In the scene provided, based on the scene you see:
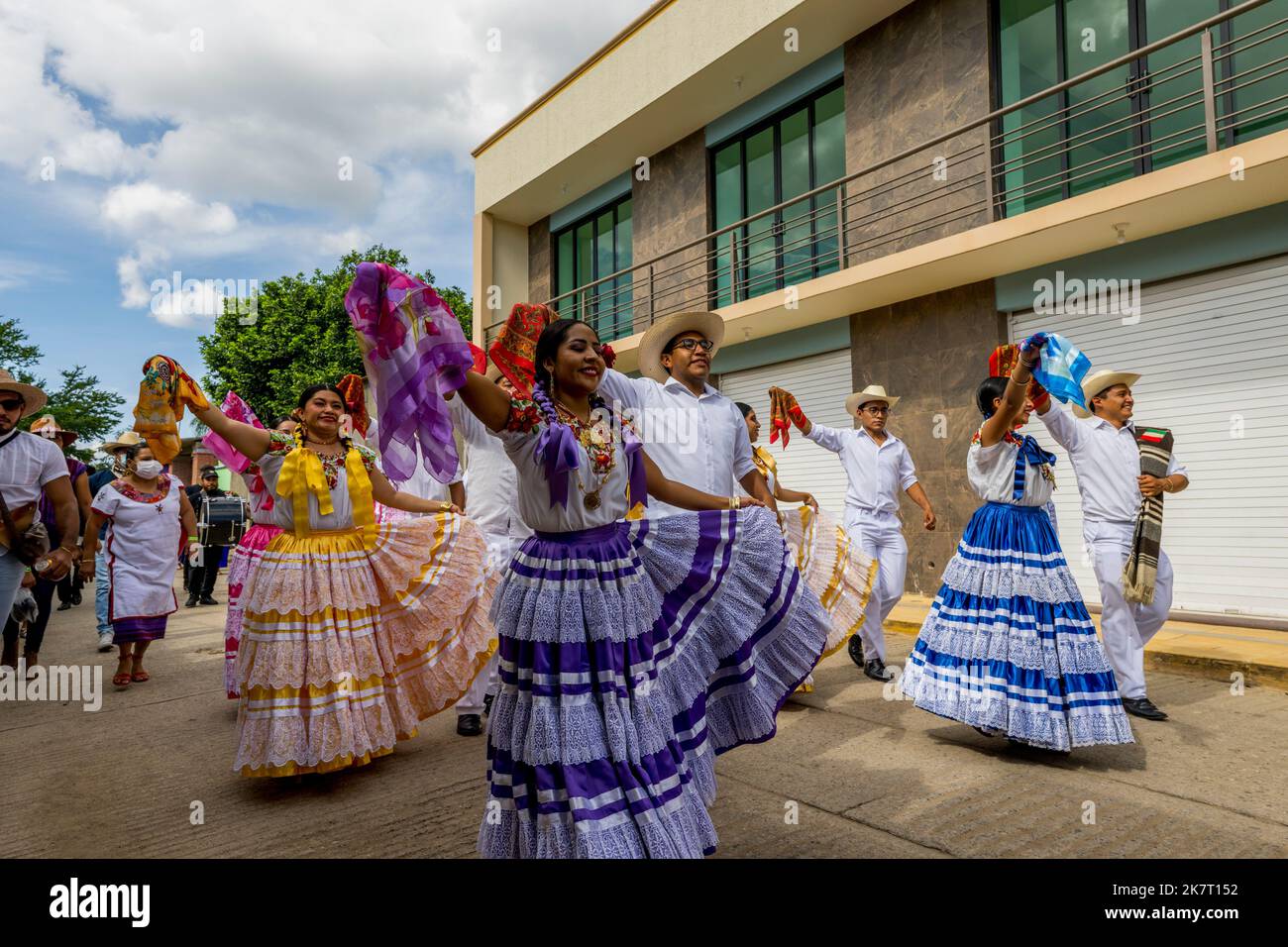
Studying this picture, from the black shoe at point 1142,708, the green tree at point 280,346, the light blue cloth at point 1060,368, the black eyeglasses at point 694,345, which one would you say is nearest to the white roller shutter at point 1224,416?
the black shoe at point 1142,708

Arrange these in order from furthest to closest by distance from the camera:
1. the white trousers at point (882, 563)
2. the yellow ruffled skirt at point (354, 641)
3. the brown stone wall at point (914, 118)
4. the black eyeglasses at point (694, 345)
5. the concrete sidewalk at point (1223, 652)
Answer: the brown stone wall at point (914, 118)
the white trousers at point (882, 563)
the concrete sidewalk at point (1223, 652)
the black eyeglasses at point (694, 345)
the yellow ruffled skirt at point (354, 641)

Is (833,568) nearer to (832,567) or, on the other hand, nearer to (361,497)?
(832,567)

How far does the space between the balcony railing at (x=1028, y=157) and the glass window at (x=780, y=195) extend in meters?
0.04

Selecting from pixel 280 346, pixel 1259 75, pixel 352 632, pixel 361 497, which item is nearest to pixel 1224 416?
pixel 1259 75

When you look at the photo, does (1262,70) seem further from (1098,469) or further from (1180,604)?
(1098,469)

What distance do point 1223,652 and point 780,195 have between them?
9.20m

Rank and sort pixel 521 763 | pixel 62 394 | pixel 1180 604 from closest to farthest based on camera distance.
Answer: pixel 521 763 < pixel 1180 604 < pixel 62 394

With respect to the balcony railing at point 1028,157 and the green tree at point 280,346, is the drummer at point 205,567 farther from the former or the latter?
the green tree at point 280,346

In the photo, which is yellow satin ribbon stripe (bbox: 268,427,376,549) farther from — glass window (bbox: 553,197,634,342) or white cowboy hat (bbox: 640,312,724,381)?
glass window (bbox: 553,197,634,342)

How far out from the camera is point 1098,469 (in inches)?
198

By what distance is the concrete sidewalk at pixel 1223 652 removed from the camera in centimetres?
579
